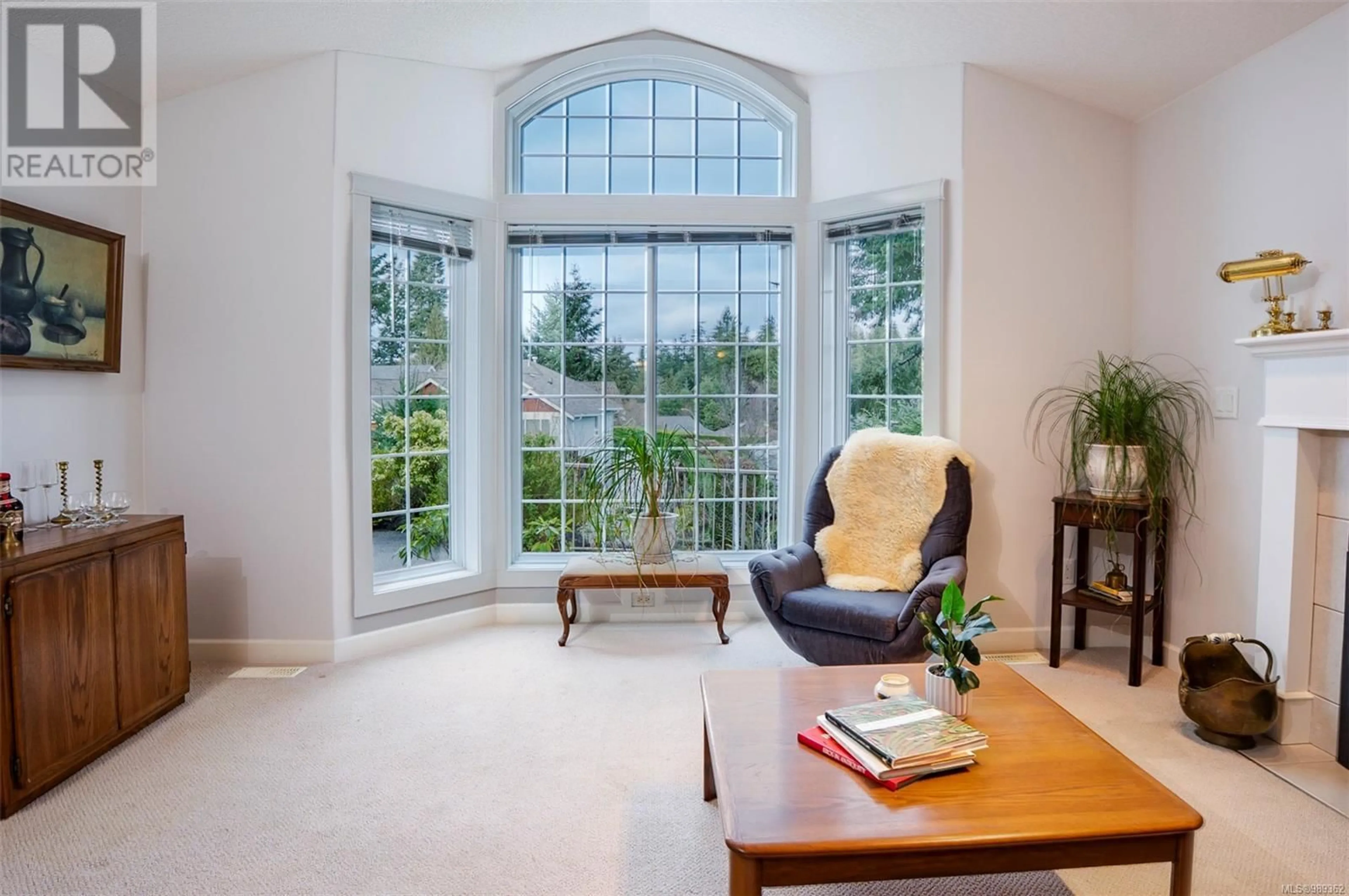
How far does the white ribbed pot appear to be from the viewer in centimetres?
184

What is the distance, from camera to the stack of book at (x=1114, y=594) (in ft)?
10.5

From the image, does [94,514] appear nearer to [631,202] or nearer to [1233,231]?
[631,202]

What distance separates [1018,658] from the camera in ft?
11.3

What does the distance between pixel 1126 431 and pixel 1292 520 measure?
2.55ft

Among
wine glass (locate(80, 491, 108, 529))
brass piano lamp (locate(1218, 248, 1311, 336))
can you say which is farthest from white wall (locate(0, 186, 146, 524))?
brass piano lamp (locate(1218, 248, 1311, 336))

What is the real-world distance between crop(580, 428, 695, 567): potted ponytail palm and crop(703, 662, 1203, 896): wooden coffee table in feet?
6.39

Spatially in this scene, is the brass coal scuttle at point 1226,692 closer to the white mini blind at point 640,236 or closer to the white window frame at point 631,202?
the white window frame at point 631,202

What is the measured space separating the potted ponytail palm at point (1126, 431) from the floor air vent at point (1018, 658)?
789 millimetres

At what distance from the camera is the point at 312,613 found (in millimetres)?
3367

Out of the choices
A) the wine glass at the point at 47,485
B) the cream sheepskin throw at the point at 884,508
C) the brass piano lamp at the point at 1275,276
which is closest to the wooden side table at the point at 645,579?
the cream sheepskin throw at the point at 884,508

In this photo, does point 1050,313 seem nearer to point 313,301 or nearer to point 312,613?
point 313,301

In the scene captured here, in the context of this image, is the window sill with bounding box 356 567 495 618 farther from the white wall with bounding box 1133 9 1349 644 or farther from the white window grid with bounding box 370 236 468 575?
the white wall with bounding box 1133 9 1349 644

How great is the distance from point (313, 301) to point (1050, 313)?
138 inches

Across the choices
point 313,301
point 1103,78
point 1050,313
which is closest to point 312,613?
point 313,301
